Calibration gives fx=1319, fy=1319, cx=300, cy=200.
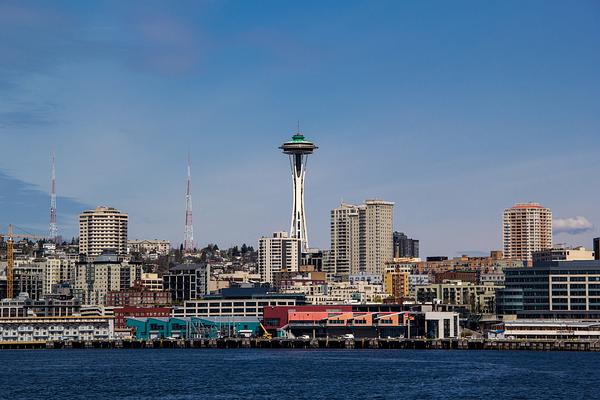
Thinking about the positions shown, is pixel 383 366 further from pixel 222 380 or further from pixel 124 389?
pixel 124 389

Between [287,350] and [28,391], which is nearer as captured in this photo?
[28,391]

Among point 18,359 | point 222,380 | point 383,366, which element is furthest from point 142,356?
point 222,380

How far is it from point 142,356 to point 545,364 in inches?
2222

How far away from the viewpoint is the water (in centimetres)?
11000

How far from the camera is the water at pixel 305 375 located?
361ft

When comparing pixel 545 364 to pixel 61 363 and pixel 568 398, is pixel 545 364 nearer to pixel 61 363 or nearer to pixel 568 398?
pixel 568 398

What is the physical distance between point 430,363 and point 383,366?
7473mm

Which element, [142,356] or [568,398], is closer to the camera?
[568,398]

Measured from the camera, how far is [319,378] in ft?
415

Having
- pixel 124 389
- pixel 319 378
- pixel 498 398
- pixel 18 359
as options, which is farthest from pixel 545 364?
pixel 18 359

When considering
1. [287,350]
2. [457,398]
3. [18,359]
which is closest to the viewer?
[457,398]

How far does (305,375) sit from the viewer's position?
131 meters

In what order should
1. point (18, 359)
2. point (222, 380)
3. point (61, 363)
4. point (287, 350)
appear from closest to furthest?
point (222, 380) < point (61, 363) < point (18, 359) < point (287, 350)

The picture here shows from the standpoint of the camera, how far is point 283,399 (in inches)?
4144
